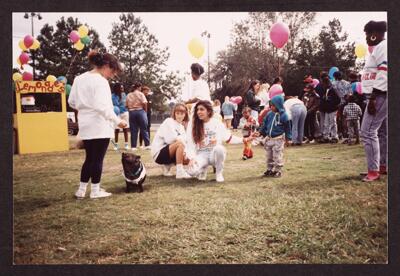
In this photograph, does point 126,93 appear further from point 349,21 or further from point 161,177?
point 349,21

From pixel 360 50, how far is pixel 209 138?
1.55 m

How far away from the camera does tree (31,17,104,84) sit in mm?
2849

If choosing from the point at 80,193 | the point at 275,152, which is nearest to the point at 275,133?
the point at 275,152

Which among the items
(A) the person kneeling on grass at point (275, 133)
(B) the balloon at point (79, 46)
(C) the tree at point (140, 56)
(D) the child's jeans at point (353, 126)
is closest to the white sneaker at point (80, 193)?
(C) the tree at point (140, 56)

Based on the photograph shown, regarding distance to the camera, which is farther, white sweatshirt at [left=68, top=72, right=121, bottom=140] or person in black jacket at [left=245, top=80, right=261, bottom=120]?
person in black jacket at [left=245, top=80, right=261, bottom=120]

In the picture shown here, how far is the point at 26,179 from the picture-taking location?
2738 mm

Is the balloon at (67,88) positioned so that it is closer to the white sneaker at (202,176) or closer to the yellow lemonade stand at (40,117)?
the yellow lemonade stand at (40,117)

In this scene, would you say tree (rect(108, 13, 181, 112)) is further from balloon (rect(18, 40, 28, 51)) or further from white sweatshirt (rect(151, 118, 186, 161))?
balloon (rect(18, 40, 28, 51))

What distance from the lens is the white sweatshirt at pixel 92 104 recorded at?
279cm

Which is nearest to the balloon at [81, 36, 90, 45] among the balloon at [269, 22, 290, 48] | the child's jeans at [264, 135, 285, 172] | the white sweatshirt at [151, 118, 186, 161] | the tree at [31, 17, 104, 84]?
the tree at [31, 17, 104, 84]

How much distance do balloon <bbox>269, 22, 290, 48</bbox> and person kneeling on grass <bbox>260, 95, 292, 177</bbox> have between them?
56 cm

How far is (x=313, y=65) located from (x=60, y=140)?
244 centimetres

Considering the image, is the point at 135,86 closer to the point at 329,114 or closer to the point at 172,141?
the point at 172,141
